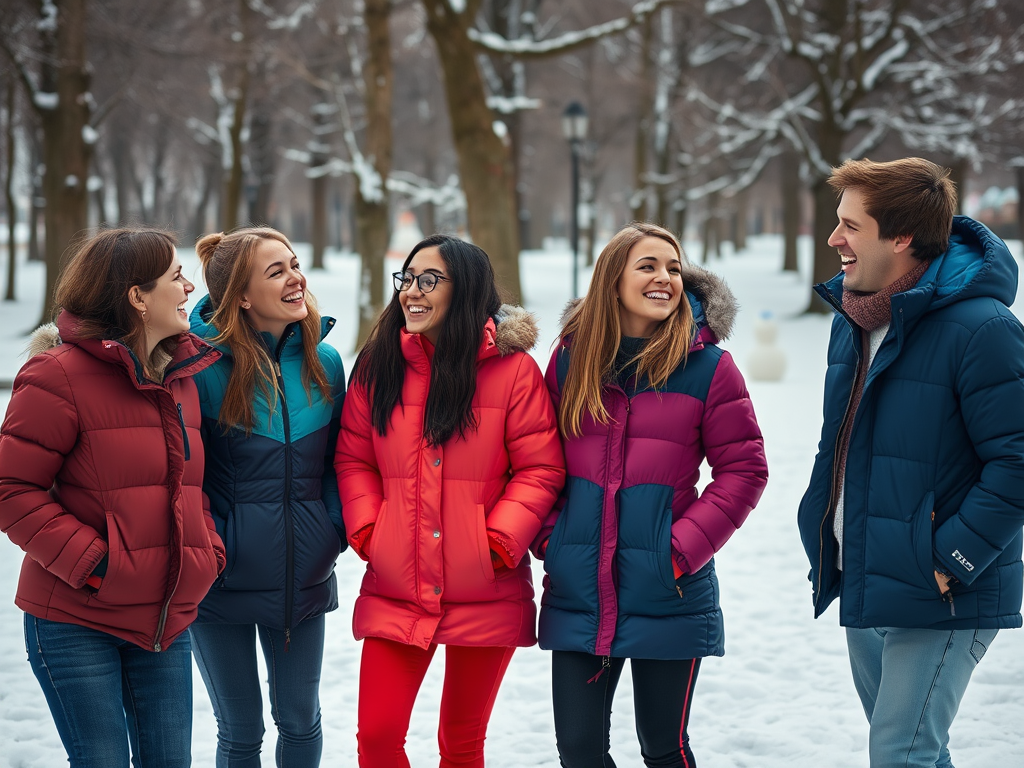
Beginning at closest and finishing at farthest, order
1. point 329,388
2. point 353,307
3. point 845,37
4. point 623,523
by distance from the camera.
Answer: point 623,523, point 329,388, point 845,37, point 353,307

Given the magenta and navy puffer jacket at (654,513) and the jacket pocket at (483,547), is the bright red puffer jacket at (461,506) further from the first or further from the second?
the magenta and navy puffer jacket at (654,513)

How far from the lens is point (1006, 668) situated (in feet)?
16.6

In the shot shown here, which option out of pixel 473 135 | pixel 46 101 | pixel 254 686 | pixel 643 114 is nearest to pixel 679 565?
pixel 254 686

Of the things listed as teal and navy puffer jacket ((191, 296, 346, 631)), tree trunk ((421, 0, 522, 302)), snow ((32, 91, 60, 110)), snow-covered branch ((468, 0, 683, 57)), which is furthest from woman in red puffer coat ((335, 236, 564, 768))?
snow ((32, 91, 60, 110))

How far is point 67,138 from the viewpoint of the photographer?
611 inches

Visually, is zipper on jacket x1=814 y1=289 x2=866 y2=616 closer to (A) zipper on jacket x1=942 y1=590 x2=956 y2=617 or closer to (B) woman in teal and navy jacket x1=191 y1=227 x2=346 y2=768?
(A) zipper on jacket x1=942 y1=590 x2=956 y2=617

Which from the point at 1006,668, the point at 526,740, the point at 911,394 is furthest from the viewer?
the point at 1006,668

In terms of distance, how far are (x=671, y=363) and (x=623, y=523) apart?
524 mm

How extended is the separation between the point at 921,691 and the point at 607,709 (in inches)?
36.3

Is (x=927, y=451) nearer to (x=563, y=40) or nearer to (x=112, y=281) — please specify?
(x=112, y=281)

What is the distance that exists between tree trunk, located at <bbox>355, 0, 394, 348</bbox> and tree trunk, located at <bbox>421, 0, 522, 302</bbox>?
0.87 meters

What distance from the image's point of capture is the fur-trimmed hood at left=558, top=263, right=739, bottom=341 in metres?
3.27

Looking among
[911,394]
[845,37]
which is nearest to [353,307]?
[845,37]

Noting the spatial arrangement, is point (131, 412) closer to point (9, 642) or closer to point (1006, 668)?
point (9, 642)
